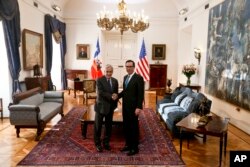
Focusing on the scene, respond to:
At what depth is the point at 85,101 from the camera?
8.45 m

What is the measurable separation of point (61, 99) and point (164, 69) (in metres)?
6.30

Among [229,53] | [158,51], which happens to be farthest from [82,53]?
[229,53]

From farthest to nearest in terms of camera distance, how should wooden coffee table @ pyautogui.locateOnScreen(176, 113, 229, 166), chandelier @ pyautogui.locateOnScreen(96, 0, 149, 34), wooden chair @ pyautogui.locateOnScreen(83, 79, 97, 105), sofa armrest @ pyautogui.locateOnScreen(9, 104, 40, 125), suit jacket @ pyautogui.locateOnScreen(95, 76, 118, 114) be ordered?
1. wooden chair @ pyautogui.locateOnScreen(83, 79, 97, 105)
2. chandelier @ pyautogui.locateOnScreen(96, 0, 149, 34)
3. sofa armrest @ pyautogui.locateOnScreen(9, 104, 40, 125)
4. suit jacket @ pyautogui.locateOnScreen(95, 76, 118, 114)
5. wooden coffee table @ pyautogui.locateOnScreen(176, 113, 229, 166)

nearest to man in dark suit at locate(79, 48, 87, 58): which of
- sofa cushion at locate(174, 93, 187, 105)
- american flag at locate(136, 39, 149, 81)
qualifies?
american flag at locate(136, 39, 149, 81)

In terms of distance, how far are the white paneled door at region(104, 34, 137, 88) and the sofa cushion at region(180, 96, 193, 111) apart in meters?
6.77

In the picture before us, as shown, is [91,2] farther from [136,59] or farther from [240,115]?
[240,115]

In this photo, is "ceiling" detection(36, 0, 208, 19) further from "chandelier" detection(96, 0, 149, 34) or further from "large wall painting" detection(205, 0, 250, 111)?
"chandelier" detection(96, 0, 149, 34)

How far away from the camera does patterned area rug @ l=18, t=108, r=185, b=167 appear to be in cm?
357

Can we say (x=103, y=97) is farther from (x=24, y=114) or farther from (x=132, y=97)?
(x=24, y=114)

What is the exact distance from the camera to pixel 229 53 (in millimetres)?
5871

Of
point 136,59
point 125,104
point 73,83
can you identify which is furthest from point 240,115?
point 136,59

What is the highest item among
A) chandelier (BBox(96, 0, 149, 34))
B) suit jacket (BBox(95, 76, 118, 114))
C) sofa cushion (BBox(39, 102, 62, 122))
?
chandelier (BBox(96, 0, 149, 34))

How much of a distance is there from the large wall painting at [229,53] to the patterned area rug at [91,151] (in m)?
1.97

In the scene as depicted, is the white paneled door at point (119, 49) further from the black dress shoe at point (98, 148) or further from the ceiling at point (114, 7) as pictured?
the black dress shoe at point (98, 148)
